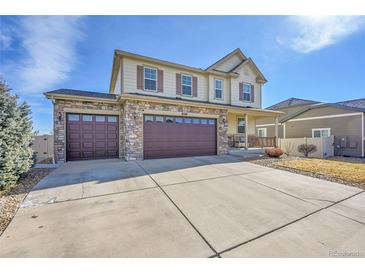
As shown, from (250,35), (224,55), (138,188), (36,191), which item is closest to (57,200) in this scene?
(36,191)

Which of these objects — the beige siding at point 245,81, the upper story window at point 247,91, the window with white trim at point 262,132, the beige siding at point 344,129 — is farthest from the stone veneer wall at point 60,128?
the window with white trim at point 262,132

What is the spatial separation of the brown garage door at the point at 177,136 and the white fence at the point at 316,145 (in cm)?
716

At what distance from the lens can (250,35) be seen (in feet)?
25.7

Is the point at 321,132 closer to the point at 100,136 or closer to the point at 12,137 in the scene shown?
the point at 100,136

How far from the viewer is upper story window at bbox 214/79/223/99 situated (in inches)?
506

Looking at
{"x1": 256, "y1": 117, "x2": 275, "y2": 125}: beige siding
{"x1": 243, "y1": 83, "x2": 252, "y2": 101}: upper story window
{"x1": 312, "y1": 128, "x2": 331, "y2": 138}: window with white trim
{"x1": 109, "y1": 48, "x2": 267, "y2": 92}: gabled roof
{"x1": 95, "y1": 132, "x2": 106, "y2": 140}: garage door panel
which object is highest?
{"x1": 109, "y1": 48, "x2": 267, "y2": 92}: gabled roof

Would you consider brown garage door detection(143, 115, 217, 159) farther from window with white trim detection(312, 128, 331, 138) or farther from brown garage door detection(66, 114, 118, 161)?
window with white trim detection(312, 128, 331, 138)

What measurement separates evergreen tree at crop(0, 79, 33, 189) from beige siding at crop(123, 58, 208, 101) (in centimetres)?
538

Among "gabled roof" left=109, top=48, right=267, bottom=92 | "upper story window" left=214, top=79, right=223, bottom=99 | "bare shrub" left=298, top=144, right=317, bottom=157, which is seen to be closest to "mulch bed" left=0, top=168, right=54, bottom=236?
"gabled roof" left=109, top=48, right=267, bottom=92

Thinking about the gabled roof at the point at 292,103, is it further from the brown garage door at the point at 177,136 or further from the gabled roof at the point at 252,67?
the brown garage door at the point at 177,136

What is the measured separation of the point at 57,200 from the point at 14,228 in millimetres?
1113

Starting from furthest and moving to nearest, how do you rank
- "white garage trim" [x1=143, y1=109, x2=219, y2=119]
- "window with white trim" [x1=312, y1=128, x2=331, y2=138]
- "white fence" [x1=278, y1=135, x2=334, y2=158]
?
"window with white trim" [x1=312, y1=128, x2=331, y2=138], "white fence" [x1=278, y1=135, x2=334, y2=158], "white garage trim" [x1=143, y1=109, x2=219, y2=119]

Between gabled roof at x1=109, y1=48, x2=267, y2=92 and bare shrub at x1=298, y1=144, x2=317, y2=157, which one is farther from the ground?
gabled roof at x1=109, y1=48, x2=267, y2=92

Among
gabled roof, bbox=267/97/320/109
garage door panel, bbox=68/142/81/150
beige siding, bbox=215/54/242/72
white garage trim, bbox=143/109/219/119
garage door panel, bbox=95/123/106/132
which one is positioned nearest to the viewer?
garage door panel, bbox=68/142/81/150
